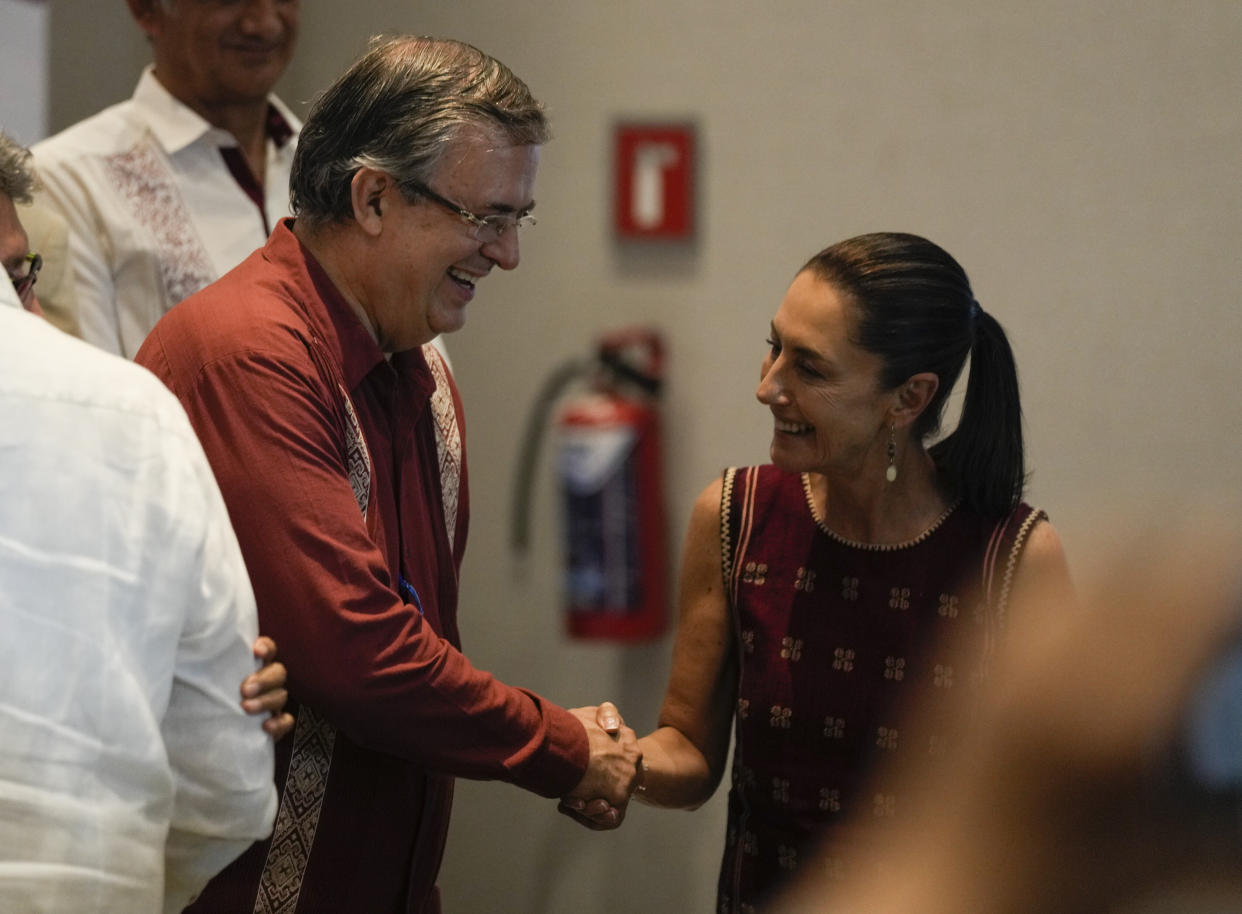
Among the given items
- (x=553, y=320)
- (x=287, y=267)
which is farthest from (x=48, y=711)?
(x=553, y=320)

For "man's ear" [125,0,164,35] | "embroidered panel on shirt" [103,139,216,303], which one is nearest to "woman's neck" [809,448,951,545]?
"embroidered panel on shirt" [103,139,216,303]

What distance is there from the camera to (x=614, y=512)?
3113 mm

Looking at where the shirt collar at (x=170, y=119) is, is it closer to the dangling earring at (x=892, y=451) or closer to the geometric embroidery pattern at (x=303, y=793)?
the geometric embroidery pattern at (x=303, y=793)

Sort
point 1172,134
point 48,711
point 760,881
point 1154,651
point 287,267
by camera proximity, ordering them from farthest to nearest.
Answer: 1. point 1172,134
2. point 760,881
3. point 287,267
4. point 48,711
5. point 1154,651

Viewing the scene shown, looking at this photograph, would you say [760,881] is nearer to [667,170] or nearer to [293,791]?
[293,791]

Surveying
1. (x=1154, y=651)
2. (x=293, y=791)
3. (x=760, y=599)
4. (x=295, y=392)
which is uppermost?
(x=1154, y=651)

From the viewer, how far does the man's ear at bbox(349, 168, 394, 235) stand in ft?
5.75

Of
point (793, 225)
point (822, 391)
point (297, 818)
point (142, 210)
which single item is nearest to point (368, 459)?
point (297, 818)

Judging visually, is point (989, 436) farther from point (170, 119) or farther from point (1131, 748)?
point (170, 119)

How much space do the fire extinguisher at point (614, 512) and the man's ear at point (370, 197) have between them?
54.6 inches

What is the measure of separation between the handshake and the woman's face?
440 mm

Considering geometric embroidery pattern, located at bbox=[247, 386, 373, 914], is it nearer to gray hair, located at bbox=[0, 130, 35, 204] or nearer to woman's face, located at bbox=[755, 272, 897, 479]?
gray hair, located at bbox=[0, 130, 35, 204]

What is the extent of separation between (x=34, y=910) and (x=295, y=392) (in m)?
0.60

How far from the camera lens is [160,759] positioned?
135 centimetres
